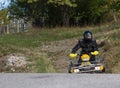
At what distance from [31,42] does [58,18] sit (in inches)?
848

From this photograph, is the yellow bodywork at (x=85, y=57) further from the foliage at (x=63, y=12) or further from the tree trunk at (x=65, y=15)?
the tree trunk at (x=65, y=15)

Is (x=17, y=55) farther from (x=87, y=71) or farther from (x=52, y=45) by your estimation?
(x=87, y=71)

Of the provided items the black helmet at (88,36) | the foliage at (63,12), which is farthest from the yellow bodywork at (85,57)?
→ the foliage at (63,12)

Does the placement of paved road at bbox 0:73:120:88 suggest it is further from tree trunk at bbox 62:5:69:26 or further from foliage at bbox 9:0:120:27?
tree trunk at bbox 62:5:69:26

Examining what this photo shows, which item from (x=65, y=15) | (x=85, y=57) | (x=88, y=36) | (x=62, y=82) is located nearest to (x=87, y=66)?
(x=85, y=57)

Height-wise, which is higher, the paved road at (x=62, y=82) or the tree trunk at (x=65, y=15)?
the tree trunk at (x=65, y=15)

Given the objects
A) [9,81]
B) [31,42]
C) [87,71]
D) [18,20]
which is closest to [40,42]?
[31,42]

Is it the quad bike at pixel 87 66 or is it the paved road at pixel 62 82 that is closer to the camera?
the paved road at pixel 62 82

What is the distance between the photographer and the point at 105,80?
10281mm

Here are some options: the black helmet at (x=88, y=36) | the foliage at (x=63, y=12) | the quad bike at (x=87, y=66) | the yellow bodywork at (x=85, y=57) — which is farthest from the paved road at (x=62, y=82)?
the foliage at (x=63, y=12)

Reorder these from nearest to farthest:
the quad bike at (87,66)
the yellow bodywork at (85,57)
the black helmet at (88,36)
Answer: the quad bike at (87,66) < the yellow bodywork at (85,57) < the black helmet at (88,36)

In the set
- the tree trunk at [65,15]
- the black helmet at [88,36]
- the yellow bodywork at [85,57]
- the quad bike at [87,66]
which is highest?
the tree trunk at [65,15]

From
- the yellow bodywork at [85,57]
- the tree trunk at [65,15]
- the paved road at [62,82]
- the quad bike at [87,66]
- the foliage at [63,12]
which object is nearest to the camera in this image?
the paved road at [62,82]

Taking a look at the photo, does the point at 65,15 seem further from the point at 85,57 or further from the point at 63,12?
the point at 85,57
